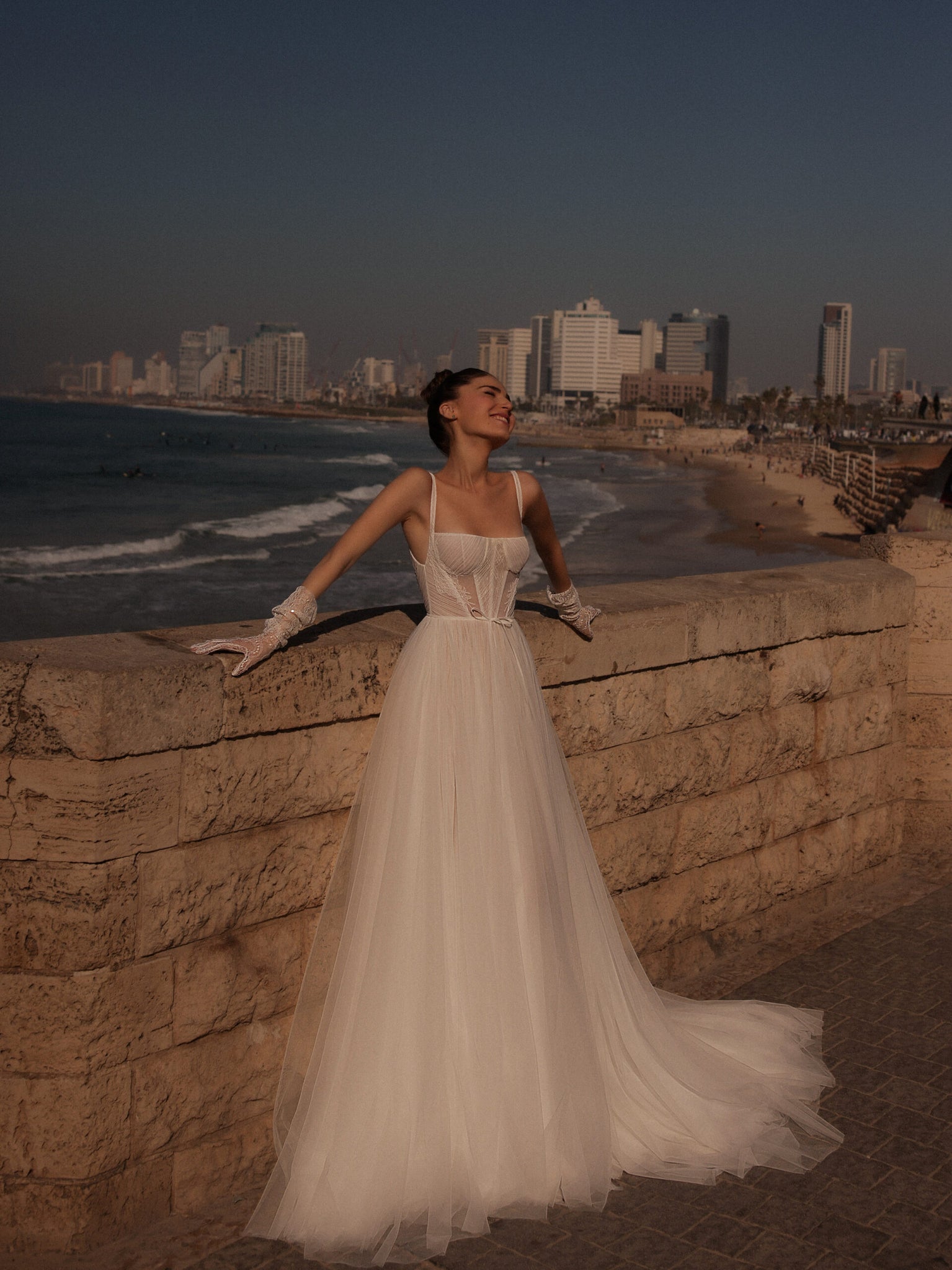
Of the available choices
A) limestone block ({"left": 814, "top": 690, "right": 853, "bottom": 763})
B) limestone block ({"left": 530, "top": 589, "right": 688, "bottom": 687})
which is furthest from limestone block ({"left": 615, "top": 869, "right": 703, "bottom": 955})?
limestone block ({"left": 814, "top": 690, "right": 853, "bottom": 763})

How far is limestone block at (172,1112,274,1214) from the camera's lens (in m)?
2.63

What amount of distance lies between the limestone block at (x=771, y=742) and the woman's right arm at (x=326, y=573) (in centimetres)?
171

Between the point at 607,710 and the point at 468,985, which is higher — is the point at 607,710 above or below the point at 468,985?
above

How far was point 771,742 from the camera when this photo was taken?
4309 millimetres

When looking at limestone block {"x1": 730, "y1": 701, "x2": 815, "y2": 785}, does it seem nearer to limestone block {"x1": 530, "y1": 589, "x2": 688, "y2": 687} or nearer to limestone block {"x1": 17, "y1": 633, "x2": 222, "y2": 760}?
limestone block {"x1": 530, "y1": 589, "x2": 688, "y2": 687}

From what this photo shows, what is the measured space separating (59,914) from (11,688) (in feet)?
1.48

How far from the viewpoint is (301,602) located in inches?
108

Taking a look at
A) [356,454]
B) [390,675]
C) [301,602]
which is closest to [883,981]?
[390,675]

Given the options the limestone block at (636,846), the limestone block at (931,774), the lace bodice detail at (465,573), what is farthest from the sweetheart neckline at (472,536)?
the limestone block at (931,774)

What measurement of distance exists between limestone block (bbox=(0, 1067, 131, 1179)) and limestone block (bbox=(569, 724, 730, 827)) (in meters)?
1.59

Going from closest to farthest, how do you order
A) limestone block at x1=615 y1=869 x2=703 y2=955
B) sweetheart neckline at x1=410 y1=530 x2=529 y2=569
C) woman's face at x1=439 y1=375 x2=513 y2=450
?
sweetheart neckline at x1=410 y1=530 x2=529 y2=569
woman's face at x1=439 y1=375 x2=513 y2=450
limestone block at x1=615 y1=869 x2=703 y2=955

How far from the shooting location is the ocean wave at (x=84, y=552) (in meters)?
30.8

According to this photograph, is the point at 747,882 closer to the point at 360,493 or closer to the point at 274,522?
the point at 274,522

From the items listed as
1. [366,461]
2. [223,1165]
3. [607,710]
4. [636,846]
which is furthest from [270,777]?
[366,461]
